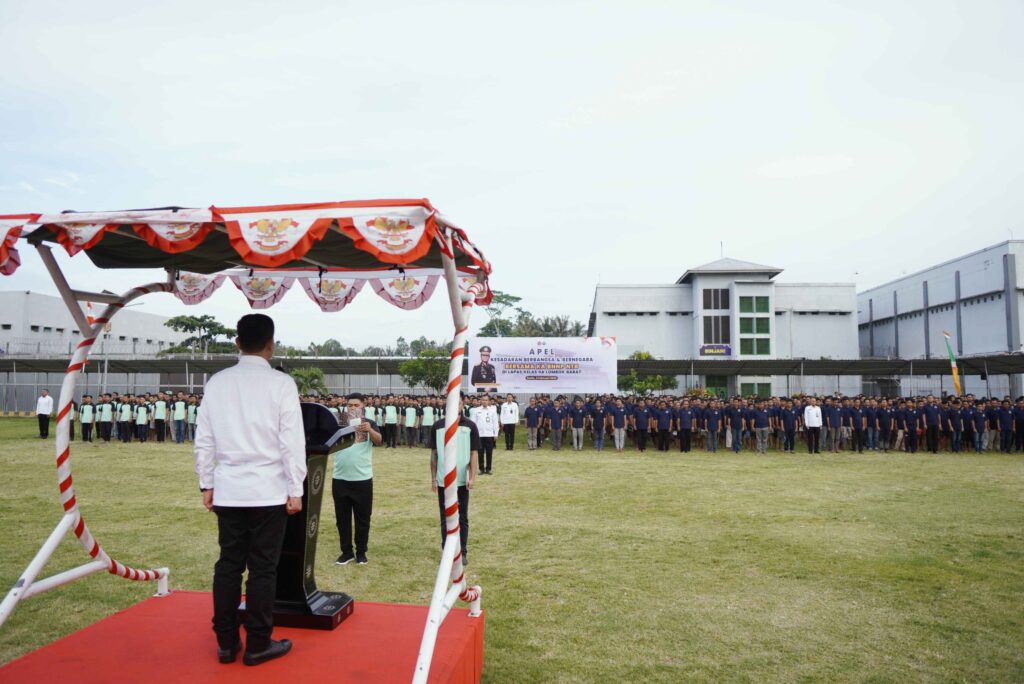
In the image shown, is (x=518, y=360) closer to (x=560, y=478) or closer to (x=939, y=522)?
(x=560, y=478)

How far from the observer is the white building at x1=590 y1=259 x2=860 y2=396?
46.6 m

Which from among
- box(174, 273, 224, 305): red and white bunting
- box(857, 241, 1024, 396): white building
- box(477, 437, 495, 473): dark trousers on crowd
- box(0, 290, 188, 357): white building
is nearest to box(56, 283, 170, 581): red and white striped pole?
box(174, 273, 224, 305): red and white bunting

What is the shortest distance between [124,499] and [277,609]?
25.2 feet

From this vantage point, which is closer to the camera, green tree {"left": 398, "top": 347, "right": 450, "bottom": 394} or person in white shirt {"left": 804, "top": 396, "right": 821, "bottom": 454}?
person in white shirt {"left": 804, "top": 396, "right": 821, "bottom": 454}

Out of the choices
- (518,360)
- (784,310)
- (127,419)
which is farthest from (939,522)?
(784,310)

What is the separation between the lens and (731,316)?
46.8 meters

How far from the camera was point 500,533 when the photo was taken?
7.83m

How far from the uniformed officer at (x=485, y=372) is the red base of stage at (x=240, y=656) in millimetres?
16748

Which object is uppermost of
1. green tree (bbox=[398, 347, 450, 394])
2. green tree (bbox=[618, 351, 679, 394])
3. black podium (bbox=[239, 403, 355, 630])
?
green tree (bbox=[398, 347, 450, 394])

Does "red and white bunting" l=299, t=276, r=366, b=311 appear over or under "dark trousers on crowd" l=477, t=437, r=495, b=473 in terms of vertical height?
over

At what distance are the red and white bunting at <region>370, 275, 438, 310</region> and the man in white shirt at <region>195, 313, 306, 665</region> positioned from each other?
173cm

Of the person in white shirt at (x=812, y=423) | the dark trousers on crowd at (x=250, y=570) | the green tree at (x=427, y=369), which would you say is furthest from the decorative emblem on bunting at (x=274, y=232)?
the green tree at (x=427, y=369)

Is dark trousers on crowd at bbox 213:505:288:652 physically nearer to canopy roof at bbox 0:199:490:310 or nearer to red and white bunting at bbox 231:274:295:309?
canopy roof at bbox 0:199:490:310

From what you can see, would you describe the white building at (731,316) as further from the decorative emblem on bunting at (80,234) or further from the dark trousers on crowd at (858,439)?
the decorative emblem on bunting at (80,234)
